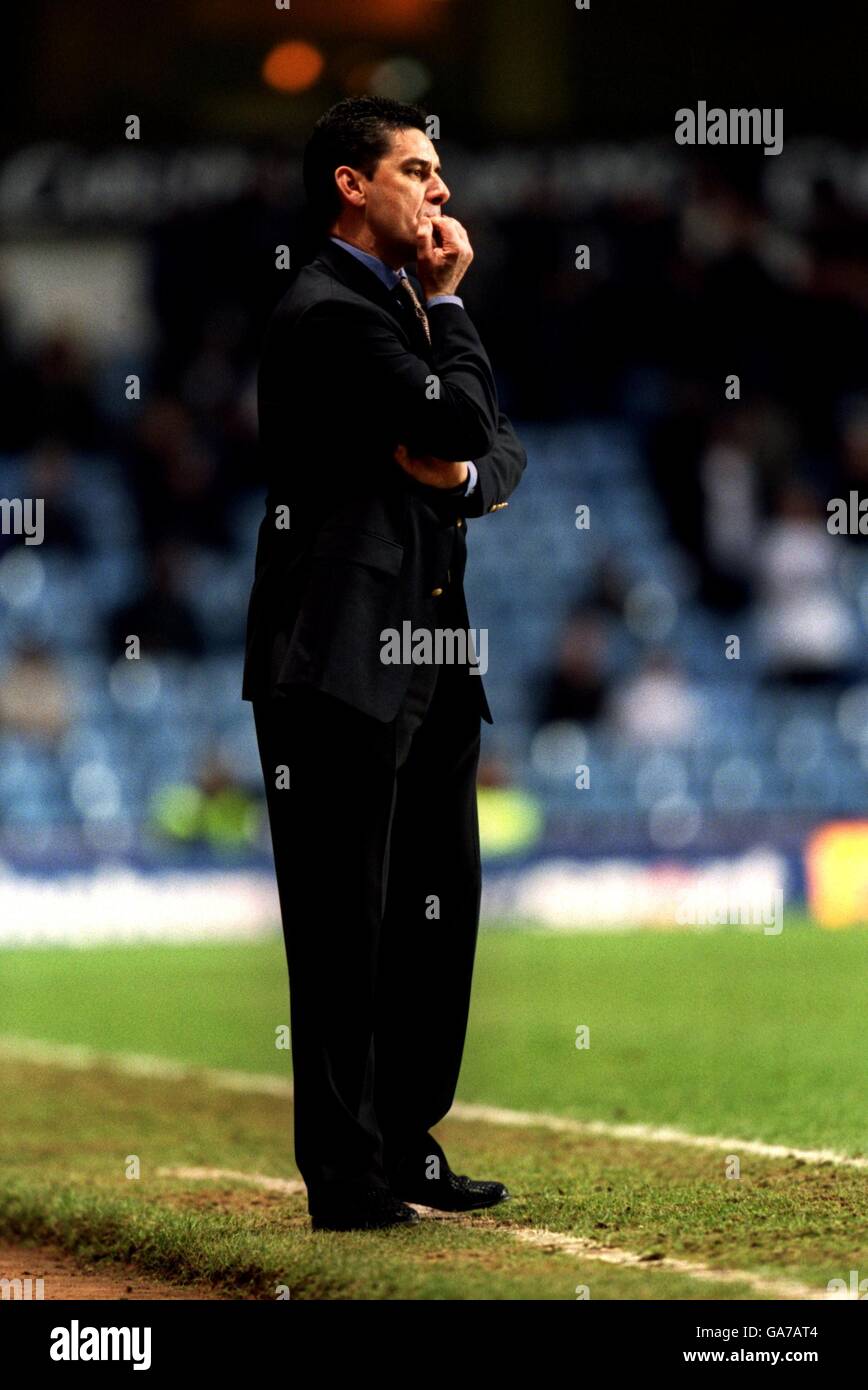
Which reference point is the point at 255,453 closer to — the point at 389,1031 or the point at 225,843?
the point at 225,843

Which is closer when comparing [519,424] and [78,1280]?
[78,1280]

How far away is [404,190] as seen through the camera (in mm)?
4793

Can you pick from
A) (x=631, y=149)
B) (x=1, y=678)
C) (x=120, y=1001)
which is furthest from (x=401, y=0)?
(x=120, y=1001)

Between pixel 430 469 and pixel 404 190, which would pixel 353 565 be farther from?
pixel 404 190

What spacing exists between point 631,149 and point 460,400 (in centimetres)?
1664

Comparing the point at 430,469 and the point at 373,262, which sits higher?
the point at 373,262

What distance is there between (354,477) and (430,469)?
17 centimetres

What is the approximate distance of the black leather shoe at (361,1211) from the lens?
475cm

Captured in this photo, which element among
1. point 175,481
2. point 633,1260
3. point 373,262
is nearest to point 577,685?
point 175,481

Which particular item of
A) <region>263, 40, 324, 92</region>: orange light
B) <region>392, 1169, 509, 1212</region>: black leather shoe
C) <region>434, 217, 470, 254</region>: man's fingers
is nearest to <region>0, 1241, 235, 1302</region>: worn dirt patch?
<region>392, 1169, 509, 1212</region>: black leather shoe

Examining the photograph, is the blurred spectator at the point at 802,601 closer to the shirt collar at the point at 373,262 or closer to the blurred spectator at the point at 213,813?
the blurred spectator at the point at 213,813

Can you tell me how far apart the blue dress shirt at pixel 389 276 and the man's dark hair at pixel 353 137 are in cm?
9

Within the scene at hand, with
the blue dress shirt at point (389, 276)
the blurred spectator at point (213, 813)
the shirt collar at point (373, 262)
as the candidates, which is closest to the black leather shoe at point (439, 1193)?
the blue dress shirt at point (389, 276)

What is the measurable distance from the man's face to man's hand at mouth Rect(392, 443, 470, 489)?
1.67 ft
